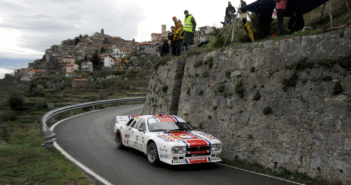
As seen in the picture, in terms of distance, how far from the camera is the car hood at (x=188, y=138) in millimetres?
7188

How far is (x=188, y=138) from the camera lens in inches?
296

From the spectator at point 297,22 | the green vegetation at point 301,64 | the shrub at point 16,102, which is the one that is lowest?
the shrub at point 16,102

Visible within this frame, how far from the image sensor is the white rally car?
703 cm

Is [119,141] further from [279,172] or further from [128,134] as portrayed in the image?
[279,172]

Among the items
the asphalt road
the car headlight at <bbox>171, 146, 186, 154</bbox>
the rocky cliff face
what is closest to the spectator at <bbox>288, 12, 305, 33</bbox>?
the rocky cliff face

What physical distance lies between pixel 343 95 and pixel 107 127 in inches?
515

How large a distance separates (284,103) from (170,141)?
3570mm

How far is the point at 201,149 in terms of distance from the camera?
7.25m

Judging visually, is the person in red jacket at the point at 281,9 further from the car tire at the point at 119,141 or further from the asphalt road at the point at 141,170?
the car tire at the point at 119,141

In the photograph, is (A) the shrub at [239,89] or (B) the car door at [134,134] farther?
(A) the shrub at [239,89]

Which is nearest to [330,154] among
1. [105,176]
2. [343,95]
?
[343,95]

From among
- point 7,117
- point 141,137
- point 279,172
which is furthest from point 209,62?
point 7,117

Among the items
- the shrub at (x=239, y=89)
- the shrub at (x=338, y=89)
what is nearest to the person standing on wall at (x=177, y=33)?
the shrub at (x=239, y=89)

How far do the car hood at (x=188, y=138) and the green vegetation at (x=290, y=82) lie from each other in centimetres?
260
